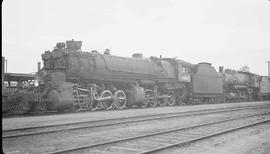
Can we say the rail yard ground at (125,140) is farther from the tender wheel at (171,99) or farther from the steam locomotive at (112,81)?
the tender wheel at (171,99)

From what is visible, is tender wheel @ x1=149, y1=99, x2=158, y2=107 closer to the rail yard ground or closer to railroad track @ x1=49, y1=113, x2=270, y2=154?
the rail yard ground

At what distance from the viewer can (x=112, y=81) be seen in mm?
18344

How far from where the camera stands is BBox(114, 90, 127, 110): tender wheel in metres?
18.1

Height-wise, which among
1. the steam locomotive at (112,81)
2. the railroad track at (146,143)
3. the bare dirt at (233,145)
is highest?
the steam locomotive at (112,81)

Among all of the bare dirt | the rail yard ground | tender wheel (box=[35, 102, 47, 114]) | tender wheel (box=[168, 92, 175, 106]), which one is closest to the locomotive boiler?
tender wheel (box=[35, 102, 47, 114])

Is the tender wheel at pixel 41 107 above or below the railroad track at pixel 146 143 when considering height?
above

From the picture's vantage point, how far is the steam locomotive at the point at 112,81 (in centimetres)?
1471

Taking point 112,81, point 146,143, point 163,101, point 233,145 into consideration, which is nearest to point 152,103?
point 163,101

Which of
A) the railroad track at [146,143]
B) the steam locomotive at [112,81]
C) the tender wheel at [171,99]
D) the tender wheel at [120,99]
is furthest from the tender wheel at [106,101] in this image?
the railroad track at [146,143]

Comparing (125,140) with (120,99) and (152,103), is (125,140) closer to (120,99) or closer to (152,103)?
(120,99)

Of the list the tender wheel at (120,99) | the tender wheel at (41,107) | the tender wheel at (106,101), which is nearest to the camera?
the tender wheel at (41,107)

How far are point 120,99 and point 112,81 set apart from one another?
1183mm

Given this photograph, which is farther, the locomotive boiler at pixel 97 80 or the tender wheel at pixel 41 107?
the locomotive boiler at pixel 97 80

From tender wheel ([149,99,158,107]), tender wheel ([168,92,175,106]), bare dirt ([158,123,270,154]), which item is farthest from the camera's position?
tender wheel ([168,92,175,106])
